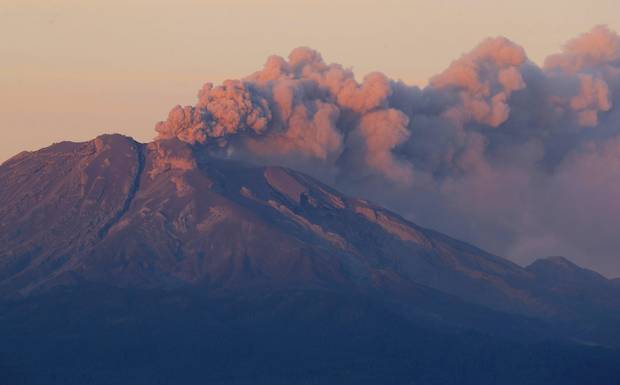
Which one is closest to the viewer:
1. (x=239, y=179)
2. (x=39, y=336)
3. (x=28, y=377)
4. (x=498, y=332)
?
(x=28, y=377)

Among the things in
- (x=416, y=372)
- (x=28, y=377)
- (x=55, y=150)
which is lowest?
(x=28, y=377)

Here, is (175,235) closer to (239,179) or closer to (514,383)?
(239,179)

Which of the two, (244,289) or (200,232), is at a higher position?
(200,232)

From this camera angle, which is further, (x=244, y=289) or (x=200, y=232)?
(x=200, y=232)

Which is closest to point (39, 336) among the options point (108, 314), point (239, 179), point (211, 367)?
point (108, 314)

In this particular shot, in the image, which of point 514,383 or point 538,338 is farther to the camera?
point 538,338

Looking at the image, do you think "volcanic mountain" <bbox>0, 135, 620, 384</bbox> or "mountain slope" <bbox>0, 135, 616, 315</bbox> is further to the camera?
"mountain slope" <bbox>0, 135, 616, 315</bbox>

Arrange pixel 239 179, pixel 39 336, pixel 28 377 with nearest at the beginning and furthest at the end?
pixel 28 377
pixel 39 336
pixel 239 179

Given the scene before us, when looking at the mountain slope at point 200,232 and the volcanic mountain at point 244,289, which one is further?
the mountain slope at point 200,232
